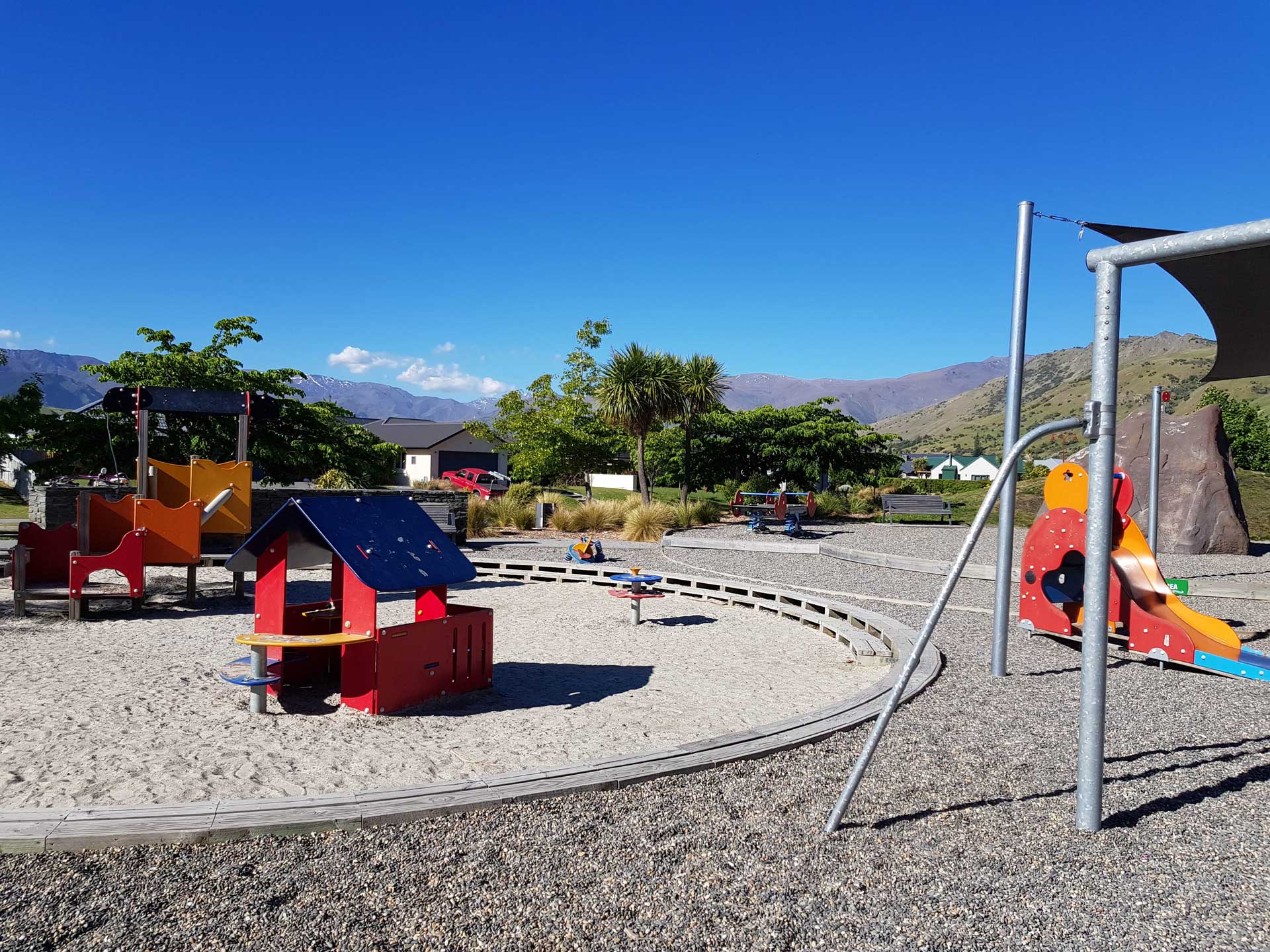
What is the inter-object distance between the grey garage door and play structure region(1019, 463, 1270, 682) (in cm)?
5343

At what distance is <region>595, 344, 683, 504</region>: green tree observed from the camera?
88.2 ft

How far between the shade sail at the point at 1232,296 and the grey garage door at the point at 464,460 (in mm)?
55489

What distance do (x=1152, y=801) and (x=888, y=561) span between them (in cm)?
1110

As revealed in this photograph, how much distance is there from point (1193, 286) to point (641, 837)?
4787 mm

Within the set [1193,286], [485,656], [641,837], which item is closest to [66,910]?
[641,837]

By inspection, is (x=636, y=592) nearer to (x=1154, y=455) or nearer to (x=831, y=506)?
(x=1154, y=455)

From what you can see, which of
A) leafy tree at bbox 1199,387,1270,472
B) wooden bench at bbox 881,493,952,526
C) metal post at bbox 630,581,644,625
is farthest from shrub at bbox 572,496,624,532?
leafy tree at bbox 1199,387,1270,472

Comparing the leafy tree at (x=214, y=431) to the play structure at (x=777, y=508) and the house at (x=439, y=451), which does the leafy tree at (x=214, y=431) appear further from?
the house at (x=439, y=451)

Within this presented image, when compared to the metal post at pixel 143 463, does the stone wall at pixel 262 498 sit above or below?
→ below

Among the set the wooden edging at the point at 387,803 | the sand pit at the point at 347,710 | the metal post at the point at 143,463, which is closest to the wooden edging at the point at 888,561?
the sand pit at the point at 347,710

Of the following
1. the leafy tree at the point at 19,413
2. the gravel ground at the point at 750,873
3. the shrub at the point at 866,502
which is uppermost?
the leafy tree at the point at 19,413

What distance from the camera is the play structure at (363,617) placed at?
592 centimetres

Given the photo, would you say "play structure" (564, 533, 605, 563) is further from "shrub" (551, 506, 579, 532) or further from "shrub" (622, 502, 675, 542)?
"shrub" (551, 506, 579, 532)

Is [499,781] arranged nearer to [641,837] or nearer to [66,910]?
[641,837]
